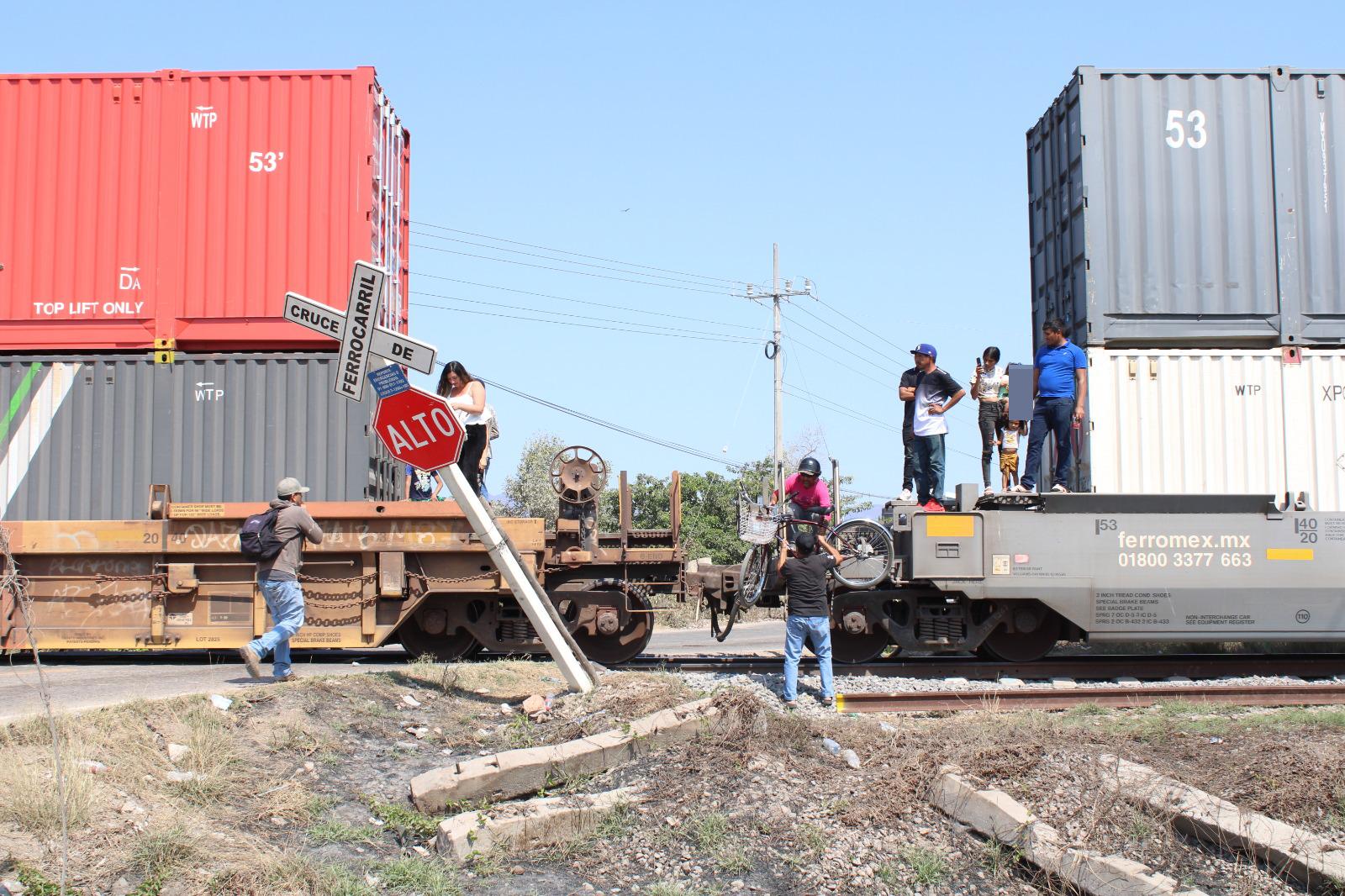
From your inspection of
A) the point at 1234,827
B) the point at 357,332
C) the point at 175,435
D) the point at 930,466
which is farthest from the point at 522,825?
the point at 175,435

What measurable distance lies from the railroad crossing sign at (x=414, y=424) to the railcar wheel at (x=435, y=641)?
3.30 m

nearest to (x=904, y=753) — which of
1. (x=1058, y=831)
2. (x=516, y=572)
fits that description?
(x=1058, y=831)

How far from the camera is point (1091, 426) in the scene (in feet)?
34.3

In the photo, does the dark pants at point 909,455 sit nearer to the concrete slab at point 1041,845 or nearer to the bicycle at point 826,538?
the bicycle at point 826,538

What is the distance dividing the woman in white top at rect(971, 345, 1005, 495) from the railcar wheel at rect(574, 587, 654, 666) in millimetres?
3235

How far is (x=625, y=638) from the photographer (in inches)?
419

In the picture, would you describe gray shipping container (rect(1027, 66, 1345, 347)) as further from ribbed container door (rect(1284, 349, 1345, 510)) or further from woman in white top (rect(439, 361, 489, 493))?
woman in white top (rect(439, 361, 489, 493))

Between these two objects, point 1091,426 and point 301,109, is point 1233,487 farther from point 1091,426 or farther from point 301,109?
point 301,109

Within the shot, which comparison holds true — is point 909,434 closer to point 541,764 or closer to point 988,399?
point 988,399

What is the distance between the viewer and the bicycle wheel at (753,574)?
398 inches

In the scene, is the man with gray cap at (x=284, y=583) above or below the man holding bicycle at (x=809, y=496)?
below

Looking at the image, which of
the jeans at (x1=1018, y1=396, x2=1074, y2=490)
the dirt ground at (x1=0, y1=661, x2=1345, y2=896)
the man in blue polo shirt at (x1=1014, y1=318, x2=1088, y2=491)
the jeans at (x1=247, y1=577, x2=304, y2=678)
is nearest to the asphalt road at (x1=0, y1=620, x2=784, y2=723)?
the jeans at (x1=247, y1=577, x2=304, y2=678)

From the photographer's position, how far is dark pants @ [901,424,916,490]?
10.3 m

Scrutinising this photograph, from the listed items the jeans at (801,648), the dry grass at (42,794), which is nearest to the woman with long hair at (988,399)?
the jeans at (801,648)
